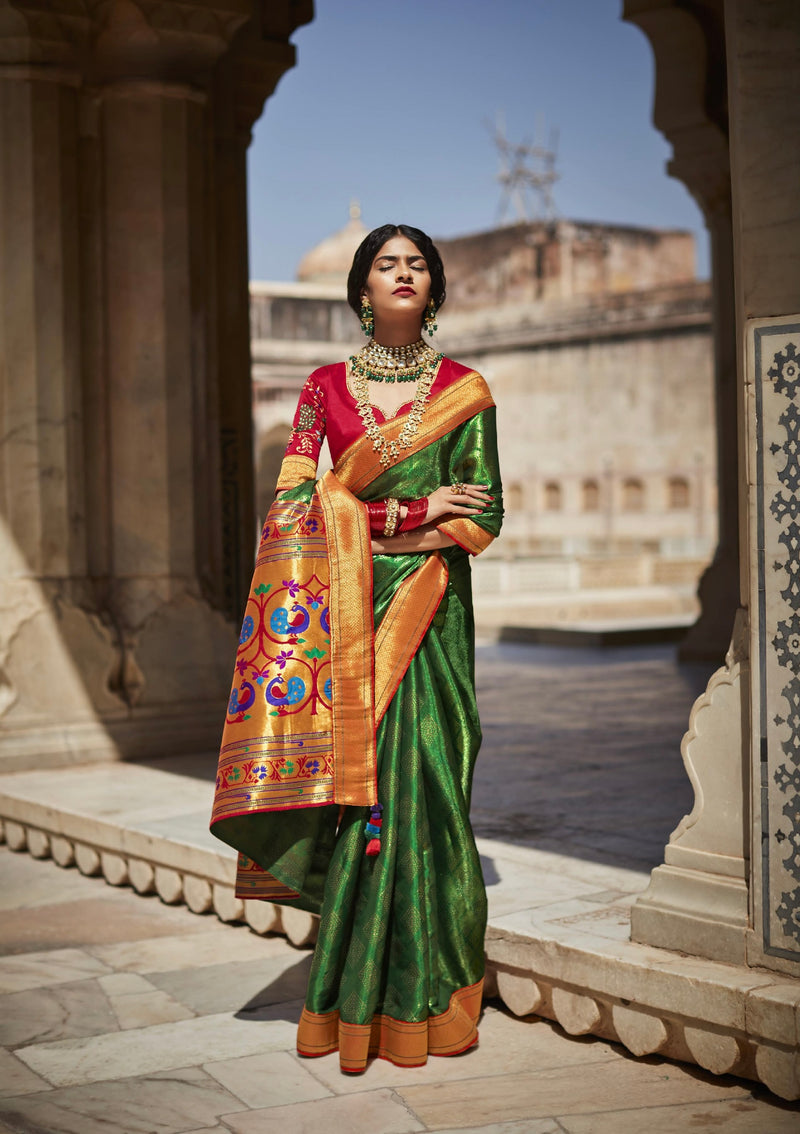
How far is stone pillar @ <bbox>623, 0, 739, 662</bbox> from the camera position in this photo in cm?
909

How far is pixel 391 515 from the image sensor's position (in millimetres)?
3021

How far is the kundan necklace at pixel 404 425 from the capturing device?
3031mm

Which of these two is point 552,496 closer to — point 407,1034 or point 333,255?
point 333,255

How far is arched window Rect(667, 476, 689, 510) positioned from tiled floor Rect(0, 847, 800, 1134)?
74.3ft

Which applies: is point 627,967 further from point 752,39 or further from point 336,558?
point 752,39

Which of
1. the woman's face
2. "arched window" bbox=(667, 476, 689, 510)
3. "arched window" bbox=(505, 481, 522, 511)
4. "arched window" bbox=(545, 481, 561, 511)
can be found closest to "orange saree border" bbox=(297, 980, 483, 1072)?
the woman's face

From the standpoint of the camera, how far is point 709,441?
83.1 feet

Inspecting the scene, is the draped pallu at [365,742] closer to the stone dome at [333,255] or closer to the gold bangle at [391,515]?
the gold bangle at [391,515]

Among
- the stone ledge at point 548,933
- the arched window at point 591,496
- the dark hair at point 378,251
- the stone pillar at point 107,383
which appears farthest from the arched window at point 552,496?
the dark hair at point 378,251

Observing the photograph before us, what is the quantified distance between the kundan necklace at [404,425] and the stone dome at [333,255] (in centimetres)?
2747

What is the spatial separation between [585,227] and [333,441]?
28.4m

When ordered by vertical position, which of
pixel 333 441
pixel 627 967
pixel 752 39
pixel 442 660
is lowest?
pixel 627 967

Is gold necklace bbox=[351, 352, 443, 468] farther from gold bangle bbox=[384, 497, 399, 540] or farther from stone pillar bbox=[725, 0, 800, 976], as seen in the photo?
stone pillar bbox=[725, 0, 800, 976]

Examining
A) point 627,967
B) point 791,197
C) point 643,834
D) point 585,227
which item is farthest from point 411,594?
point 585,227
